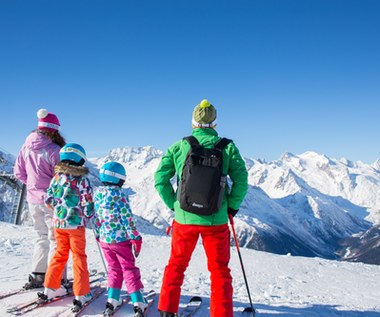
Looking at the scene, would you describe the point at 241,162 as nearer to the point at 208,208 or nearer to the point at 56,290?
the point at 208,208

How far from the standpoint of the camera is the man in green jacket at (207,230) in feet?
18.0

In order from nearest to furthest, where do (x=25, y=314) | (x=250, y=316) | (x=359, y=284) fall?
1. (x=25, y=314)
2. (x=250, y=316)
3. (x=359, y=284)

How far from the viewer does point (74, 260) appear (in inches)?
247

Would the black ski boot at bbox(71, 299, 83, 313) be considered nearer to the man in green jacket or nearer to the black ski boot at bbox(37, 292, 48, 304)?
the black ski boot at bbox(37, 292, 48, 304)

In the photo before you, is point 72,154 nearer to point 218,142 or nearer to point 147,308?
point 218,142

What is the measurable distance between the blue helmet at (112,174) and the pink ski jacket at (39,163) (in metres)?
1.41

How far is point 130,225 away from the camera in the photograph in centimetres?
611

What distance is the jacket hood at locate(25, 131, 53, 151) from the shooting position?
23.5 feet

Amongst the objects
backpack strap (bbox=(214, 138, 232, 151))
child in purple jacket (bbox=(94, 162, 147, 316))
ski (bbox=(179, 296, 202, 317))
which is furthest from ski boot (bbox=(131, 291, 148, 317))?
backpack strap (bbox=(214, 138, 232, 151))

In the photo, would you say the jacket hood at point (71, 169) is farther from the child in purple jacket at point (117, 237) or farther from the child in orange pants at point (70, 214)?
the child in purple jacket at point (117, 237)

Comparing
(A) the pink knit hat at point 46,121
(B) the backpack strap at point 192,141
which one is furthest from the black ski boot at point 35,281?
(B) the backpack strap at point 192,141

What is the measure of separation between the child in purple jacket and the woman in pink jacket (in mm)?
1480

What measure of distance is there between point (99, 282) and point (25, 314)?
94.9 inches

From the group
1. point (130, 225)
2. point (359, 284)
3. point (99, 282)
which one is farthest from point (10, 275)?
point (359, 284)
